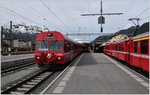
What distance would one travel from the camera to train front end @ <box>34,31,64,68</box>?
22.5 m

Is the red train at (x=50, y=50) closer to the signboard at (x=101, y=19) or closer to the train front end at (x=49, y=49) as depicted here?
the train front end at (x=49, y=49)

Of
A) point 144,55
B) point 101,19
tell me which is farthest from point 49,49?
point 101,19

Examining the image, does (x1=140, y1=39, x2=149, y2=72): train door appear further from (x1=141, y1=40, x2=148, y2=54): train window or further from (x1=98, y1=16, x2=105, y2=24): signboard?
(x1=98, y1=16, x2=105, y2=24): signboard

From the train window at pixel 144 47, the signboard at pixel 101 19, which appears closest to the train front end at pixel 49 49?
the train window at pixel 144 47

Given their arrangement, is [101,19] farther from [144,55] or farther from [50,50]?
[144,55]

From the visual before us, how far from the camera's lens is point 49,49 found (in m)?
22.8

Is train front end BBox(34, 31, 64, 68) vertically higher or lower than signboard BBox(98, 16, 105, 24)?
lower

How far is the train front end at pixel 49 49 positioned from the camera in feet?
73.8

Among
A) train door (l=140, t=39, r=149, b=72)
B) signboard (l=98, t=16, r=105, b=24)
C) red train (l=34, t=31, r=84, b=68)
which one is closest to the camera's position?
train door (l=140, t=39, r=149, b=72)

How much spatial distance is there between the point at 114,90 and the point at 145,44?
552cm

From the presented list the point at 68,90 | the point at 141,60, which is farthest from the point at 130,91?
the point at 141,60

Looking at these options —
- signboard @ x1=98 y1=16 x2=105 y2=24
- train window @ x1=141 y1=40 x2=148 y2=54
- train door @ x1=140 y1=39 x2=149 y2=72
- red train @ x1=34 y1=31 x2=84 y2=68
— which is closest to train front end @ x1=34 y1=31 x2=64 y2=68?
red train @ x1=34 y1=31 x2=84 y2=68

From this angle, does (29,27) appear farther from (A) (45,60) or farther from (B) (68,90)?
(B) (68,90)

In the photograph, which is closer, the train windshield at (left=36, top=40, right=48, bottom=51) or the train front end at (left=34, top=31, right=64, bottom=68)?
the train front end at (left=34, top=31, right=64, bottom=68)
